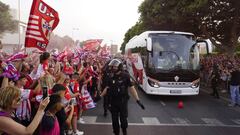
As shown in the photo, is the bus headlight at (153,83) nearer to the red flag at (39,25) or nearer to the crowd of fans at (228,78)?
the crowd of fans at (228,78)

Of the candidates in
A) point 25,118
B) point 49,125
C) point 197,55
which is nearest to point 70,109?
point 25,118

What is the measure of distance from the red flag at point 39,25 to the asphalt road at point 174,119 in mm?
2426

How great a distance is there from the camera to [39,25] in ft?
25.0

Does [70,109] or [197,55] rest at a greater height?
[197,55]

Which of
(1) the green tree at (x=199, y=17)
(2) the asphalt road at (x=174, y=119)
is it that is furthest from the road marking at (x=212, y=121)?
(1) the green tree at (x=199, y=17)

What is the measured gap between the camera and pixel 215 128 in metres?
9.26

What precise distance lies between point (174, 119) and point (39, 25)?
503cm

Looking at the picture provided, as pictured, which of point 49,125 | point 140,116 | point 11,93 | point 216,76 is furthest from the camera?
point 216,76

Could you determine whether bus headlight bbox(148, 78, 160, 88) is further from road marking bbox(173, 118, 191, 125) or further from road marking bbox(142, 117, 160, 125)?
road marking bbox(173, 118, 191, 125)

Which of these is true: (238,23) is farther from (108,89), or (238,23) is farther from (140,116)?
(108,89)

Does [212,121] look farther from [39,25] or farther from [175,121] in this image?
[39,25]

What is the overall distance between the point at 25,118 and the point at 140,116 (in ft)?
19.2

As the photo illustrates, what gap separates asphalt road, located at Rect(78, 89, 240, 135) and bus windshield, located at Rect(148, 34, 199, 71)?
1.50 metres

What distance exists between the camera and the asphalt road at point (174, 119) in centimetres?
882
